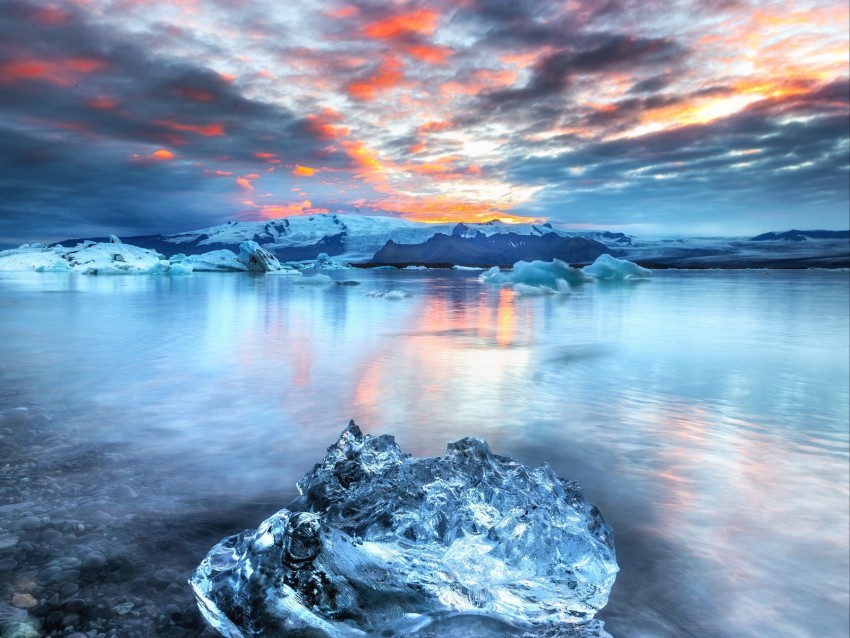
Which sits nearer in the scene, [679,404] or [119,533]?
[119,533]

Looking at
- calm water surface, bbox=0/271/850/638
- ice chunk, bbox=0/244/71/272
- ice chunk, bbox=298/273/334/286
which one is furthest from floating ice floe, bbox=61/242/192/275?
calm water surface, bbox=0/271/850/638

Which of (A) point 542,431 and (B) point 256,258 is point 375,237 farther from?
(A) point 542,431

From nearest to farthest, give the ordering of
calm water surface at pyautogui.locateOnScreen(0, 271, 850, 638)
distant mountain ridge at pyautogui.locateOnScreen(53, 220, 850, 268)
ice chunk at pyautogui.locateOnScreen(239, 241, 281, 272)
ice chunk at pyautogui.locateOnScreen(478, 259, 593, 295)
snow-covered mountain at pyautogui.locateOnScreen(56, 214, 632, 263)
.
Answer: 1. calm water surface at pyautogui.locateOnScreen(0, 271, 850, 638)
2. ice chunk at pyautogui.locateOnScreen(478, 259, 593, 295)
3. ice chunk at pyautogui.locateOnScreen(239, 241, 281, 272)
4. distant mountain ridge at pyautogui.locateOnScreen(53, 220, 850, 268)
5. snow-covered mountain at pyautogui.locateOnScreen(56, 214, 632, 263)

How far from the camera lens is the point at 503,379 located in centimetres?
552

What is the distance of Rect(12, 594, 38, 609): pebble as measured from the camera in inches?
62.1

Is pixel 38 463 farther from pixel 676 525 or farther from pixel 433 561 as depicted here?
pixel 676 525

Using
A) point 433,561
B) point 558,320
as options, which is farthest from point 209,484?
point 558,320

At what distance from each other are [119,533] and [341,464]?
897mm

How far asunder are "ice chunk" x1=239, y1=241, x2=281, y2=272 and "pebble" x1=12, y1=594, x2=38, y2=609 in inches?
1984

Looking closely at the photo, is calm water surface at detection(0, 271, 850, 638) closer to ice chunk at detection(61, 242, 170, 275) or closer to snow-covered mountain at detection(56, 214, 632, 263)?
ice chunk at detection(61, 242, 170, 275)

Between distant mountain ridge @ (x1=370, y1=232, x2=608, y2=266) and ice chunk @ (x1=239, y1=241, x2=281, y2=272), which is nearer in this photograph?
ice chunk @ (x1=239, y1=241, x2=281, y2=272)

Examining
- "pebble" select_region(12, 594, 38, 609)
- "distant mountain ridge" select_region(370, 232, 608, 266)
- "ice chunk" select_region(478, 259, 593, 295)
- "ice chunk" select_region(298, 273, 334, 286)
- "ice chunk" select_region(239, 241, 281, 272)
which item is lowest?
"pebble" select_region(12, 594, 38, 609)

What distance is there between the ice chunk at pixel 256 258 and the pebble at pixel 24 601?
50.4 m

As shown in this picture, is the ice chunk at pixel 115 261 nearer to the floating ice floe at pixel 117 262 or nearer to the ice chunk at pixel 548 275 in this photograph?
the floating ice floe at pixel 117 262
